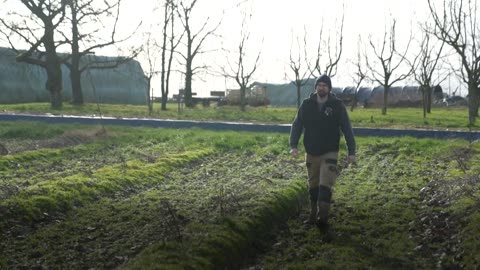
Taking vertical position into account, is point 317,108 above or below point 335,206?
above

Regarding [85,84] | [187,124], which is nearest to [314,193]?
[187,124]

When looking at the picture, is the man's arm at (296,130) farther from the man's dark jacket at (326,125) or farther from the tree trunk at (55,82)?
the tree trunk at (55,82)

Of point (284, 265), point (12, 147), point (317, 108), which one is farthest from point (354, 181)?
point (12, 147)

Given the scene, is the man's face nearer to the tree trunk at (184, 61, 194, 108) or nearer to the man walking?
the man walking

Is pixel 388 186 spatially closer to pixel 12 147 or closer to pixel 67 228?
pixel 67 228

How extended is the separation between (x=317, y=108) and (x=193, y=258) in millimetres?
2544

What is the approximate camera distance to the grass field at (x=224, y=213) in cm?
627

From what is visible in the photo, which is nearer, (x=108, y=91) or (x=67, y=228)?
(x=67, y=228)

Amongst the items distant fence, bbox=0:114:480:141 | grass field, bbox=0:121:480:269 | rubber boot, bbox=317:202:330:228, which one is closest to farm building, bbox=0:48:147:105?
distant fence, bbox=0:114:480:141

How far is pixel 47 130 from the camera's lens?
60.7 feet

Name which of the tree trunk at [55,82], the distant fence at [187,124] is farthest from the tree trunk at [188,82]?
the distant fence at [187,124]

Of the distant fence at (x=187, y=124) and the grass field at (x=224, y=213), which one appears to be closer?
the grass field at (x=224, y=213)

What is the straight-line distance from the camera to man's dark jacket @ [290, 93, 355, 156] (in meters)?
7.41

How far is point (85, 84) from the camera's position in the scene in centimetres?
4797
